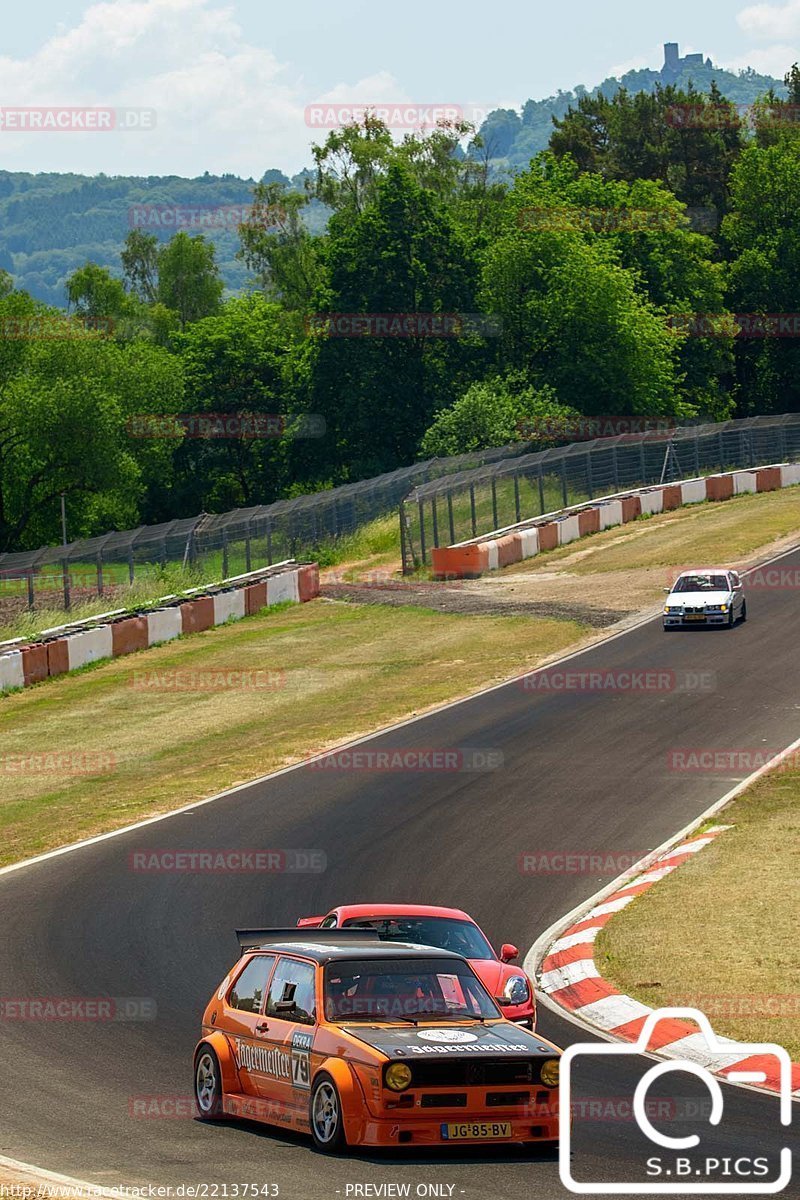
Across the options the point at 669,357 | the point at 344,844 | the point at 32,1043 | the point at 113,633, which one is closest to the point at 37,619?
the point at 113,633

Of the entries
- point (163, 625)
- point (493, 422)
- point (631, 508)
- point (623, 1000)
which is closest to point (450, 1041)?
point (623, 1000)

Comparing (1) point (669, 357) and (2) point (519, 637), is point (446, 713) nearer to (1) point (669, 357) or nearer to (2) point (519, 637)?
(2) point (519, 637)

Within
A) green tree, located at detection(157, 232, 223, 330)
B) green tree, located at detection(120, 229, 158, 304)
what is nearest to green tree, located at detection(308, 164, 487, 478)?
green tree, located at detection(157, 232, 223, 330)

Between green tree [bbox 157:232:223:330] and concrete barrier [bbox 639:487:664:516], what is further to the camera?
green tree [bbox 157:232:223:330]

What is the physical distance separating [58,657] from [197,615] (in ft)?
20.3

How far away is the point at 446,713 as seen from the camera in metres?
33.2

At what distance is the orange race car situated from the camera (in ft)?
35.0

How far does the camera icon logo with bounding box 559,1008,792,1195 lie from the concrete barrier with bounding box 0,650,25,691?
88.5 ft

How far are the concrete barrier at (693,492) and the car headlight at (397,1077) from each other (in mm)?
54000

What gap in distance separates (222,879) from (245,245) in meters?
111

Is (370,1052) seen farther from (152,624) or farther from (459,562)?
(459,562)

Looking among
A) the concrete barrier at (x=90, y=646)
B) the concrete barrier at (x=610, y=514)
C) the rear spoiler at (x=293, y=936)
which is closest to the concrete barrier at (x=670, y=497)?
the concrete barrier at (x=610, y=514)

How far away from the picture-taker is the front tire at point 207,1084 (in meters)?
12.1

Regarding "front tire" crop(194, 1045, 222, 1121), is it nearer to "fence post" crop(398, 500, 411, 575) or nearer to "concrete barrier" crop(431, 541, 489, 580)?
"concrete barrier" crop(431, 541, 489, 580)
